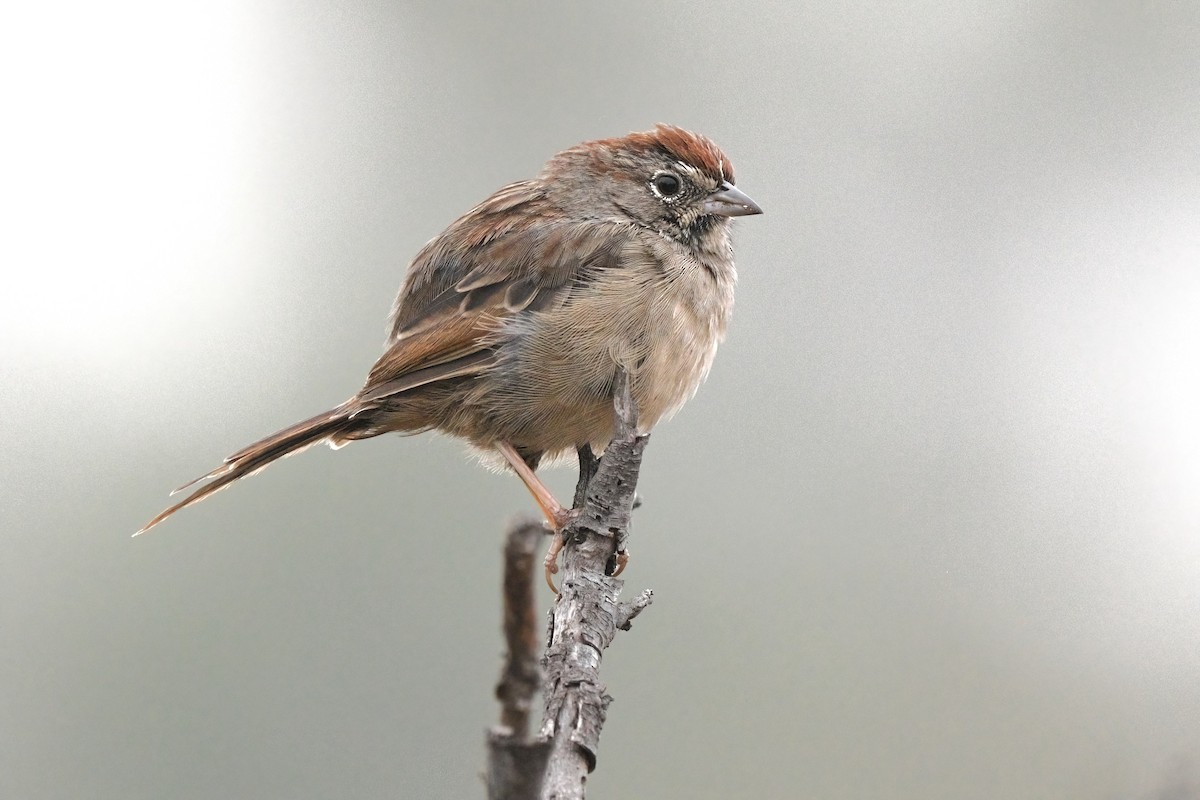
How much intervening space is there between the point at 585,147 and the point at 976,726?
444cm

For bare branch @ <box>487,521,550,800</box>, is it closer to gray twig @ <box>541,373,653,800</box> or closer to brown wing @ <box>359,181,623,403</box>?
gray twig @ <box>541,373,653,800</box>

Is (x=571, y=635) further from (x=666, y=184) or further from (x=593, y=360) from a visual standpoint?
(x=666, y=184)

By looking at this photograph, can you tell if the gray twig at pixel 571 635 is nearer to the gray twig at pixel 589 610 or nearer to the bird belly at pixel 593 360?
the gray twig at pixel 589 610

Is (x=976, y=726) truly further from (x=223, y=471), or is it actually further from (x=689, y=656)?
(x=223, y=471)

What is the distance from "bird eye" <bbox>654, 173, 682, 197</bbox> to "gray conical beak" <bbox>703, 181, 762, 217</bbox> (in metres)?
0.14

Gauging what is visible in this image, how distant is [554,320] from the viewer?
4566 millimetres

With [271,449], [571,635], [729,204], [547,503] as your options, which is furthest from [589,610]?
[729,204]

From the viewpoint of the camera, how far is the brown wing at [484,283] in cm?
466

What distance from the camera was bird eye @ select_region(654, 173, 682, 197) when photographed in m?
5.17

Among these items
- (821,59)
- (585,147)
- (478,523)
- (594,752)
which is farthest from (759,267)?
(821,59)

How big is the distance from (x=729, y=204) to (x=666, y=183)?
0.28 m

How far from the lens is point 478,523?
13781 millimetres

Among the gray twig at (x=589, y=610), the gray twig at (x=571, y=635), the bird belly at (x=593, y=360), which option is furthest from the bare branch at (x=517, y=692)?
the bird belly at (x=593, y=360)

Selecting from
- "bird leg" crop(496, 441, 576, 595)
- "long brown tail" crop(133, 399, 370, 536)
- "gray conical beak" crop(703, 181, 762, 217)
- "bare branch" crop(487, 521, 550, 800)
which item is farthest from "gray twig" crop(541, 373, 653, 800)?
"gray conical beak" crop(703, 181, 762, 217)
